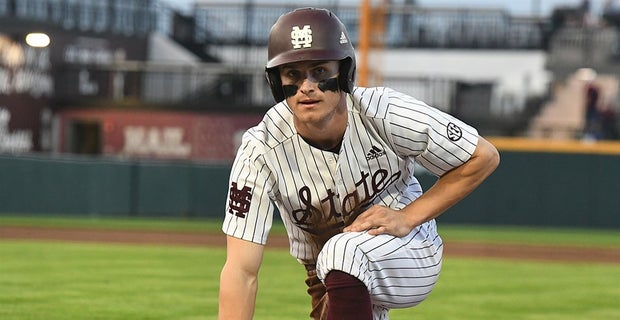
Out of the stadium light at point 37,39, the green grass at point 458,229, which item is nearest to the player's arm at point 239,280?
the green grass at point 458,229

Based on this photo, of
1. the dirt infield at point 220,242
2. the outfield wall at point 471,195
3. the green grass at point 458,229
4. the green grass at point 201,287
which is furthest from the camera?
the outfield wall at point 471,195

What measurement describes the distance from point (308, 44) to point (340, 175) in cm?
53

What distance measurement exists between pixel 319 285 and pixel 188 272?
535 cm

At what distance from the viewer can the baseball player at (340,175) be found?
431 centimetres

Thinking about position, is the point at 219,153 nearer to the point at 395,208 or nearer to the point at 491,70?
the point at 491,70

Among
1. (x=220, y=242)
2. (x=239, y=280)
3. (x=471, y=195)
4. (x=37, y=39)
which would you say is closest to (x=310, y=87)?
(x=239, y=280)

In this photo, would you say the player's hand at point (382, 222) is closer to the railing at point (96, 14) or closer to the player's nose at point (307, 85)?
the player's nose at point (307, 85)

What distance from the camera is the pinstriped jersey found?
4.43m

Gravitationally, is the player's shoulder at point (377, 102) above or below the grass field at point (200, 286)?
above

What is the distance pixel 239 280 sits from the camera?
171 inches

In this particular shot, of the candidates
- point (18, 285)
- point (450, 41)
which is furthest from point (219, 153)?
point (18, 285)

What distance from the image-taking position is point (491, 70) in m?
27.2

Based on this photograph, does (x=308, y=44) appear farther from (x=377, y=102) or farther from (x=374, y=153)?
(x=374, y=153)

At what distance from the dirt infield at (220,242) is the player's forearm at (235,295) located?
8.98m
